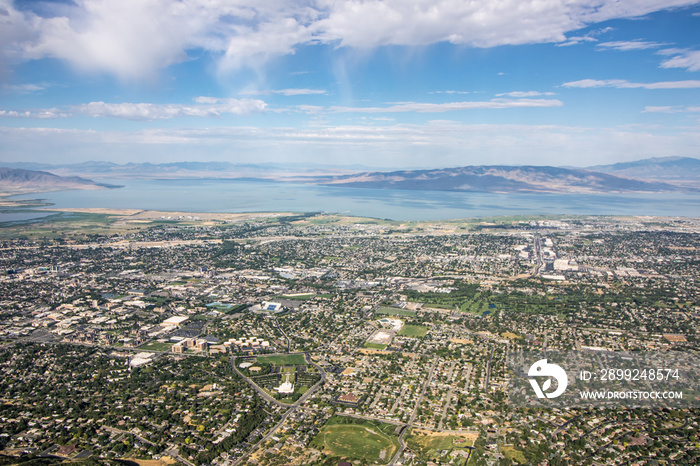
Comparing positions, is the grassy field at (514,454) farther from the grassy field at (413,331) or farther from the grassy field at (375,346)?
the grassy field at (413,331)

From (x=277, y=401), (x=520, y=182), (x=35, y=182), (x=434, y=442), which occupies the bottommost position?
(x=434, y=442)

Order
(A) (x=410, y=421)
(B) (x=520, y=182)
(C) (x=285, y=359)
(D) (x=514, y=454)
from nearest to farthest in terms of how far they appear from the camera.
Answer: (D) (x=514, y=454) < (A) (x=410, y=421) < (C) (x=285, y=359) < (B) (x=520, y=182)

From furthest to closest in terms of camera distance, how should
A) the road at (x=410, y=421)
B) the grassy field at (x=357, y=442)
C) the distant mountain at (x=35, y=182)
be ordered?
the distant mountain at (x=35, y=182)
the grassy field at (x=357, y=442)
the road at (x=410, y=421)

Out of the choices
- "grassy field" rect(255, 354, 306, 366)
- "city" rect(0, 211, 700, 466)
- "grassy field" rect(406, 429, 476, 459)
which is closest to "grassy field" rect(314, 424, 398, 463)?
"city" rect(0, 211, 700, 466)

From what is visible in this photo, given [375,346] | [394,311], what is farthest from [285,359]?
[394,311]

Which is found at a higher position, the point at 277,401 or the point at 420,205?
the point at 420,205

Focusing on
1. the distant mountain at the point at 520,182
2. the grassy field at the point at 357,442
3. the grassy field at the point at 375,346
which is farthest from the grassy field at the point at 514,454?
the distant mountain at the point at 520,182

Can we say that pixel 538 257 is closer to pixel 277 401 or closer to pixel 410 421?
pixel 410 421
